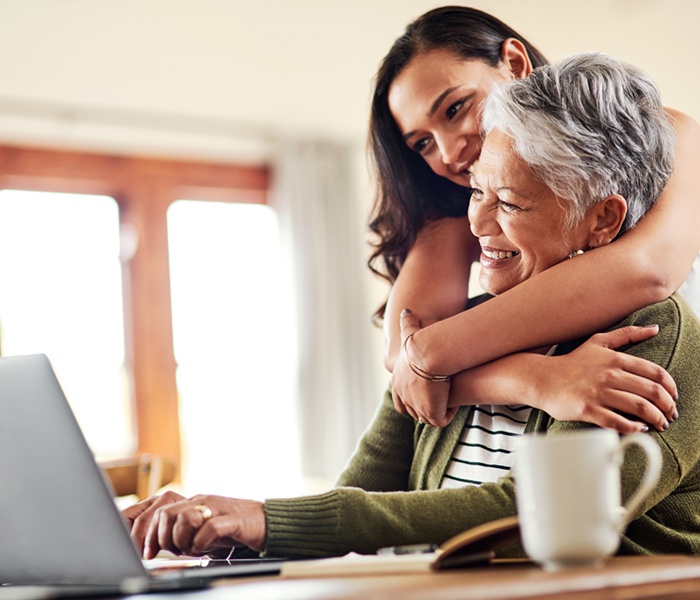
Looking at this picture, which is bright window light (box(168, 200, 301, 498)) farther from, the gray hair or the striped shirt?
the gray hair

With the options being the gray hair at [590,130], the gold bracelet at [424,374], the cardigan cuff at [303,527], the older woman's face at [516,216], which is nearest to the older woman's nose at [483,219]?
the older woman's face at [516,216]

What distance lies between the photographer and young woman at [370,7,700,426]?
1104 mm

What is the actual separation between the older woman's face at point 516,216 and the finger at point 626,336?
21 cm

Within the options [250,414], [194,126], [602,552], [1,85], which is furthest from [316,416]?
[602,552]

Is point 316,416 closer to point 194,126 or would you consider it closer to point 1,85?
point 194,126

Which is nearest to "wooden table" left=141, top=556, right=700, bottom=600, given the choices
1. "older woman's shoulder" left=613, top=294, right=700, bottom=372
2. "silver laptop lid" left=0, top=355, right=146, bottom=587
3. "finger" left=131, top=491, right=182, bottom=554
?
"silver laptop lid" left=0, top=355, right=146, bottom=587

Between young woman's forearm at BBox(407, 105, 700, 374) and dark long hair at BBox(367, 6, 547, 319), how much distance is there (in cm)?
60

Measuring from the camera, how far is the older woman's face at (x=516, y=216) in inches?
49.6

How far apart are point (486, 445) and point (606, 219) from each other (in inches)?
14.3

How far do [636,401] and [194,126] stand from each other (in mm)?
4298

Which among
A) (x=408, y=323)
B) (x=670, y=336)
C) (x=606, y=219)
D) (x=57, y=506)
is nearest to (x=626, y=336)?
(x=670, y=336)

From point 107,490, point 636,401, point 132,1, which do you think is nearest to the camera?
point 107,490

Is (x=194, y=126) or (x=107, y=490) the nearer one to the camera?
(x=107, y=490)

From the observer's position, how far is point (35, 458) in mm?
914
